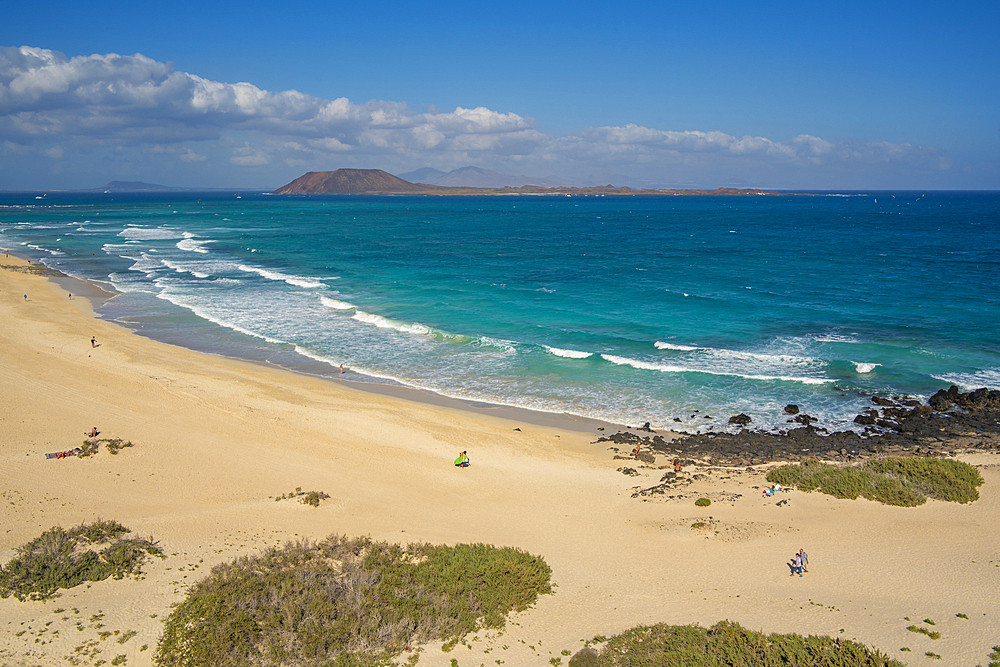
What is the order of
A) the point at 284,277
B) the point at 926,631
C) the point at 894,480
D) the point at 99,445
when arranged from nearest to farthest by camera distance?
the point at 926,631, the point at 894,480, the point at 99,445, the point at 284,277

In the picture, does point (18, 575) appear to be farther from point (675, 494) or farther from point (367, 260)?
point (367, 260)

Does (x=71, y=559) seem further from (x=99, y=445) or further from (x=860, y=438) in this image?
(x=860, y=438)

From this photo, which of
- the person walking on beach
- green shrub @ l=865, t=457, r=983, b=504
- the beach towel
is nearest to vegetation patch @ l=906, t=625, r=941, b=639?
the person walking on beach

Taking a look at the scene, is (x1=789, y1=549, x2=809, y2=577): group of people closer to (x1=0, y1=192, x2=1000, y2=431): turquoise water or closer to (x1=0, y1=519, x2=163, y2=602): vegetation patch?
(x1=0, y1=192, x2=1000, y2=431): turquoise water

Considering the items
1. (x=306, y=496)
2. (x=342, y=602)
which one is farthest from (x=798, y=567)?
(x=306, y=496)

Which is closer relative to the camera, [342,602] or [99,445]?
[342,602]

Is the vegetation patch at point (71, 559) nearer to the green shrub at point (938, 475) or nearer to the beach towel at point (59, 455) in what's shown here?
the beach towel at point (59, 455)

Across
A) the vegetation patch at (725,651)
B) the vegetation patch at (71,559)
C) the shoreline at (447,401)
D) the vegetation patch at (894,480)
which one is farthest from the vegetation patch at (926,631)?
the vegetation patch at (71,559)
